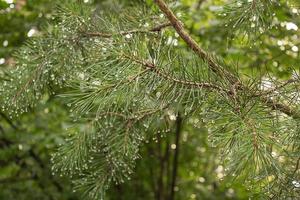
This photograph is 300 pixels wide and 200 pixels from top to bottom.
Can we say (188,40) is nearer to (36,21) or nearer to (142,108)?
(142,108)

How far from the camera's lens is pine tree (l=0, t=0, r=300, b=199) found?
3.53 feet

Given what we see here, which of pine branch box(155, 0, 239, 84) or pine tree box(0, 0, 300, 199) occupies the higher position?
pine branch box(155, 0, 239, 84)

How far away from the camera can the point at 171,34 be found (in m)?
1.44

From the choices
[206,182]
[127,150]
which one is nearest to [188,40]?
[127,150]

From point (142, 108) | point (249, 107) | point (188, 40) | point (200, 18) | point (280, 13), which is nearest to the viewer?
point (249, 107)

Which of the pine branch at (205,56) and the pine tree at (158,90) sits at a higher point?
the pine branch at (205,56)

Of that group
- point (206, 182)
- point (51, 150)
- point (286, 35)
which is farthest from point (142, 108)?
point (206, 182)

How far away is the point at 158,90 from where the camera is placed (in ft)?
3.95

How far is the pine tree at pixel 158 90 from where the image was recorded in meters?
1.08

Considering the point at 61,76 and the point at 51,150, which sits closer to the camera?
the point at 61,76

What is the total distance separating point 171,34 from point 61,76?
33cm

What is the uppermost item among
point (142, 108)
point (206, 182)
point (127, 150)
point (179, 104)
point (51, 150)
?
point (179, 104)

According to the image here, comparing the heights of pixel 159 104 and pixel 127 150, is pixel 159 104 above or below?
above

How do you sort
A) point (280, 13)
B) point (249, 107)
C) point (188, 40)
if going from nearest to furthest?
point (249, 107), point (188, 40), point (280, 13)
